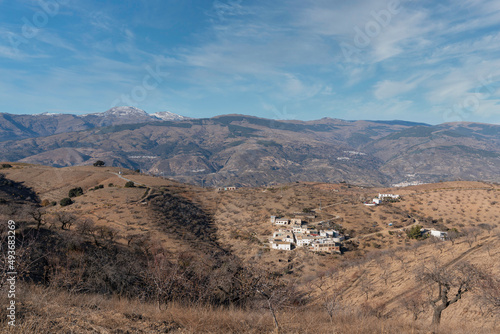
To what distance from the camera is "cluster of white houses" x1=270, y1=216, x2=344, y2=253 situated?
4941cm

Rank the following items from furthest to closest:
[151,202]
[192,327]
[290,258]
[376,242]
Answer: [151,202] → [376,242] → [290,258] → [192,327]

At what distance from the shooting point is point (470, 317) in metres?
18.3

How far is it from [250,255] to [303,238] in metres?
12.9

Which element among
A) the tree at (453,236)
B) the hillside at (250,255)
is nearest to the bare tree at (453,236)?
the tree at (453,236)

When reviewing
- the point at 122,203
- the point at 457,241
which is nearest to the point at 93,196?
the point at 122,203

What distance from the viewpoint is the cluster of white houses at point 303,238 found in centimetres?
4941

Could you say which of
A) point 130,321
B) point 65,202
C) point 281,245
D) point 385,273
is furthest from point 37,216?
point 385,273

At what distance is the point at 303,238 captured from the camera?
174 feet

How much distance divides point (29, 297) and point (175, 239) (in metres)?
36.2

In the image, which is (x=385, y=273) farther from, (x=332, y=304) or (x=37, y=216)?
(x=37, y=216)

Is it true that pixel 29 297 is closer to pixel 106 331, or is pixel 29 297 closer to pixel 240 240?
pixel 106 331

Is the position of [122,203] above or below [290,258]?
above

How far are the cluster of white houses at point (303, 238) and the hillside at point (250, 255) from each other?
82.0 inches

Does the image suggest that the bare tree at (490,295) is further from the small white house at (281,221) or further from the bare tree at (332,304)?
the small white house at (281,221)
